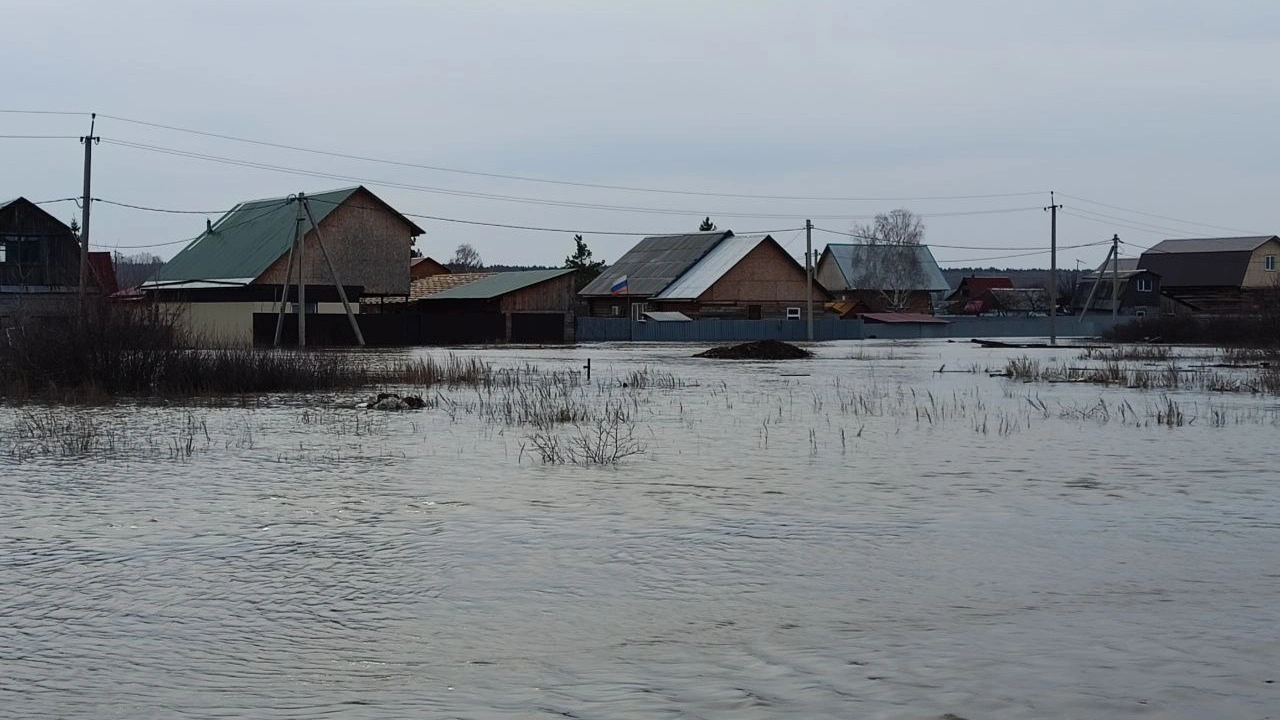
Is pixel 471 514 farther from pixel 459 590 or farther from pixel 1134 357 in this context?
pixel 1134 357

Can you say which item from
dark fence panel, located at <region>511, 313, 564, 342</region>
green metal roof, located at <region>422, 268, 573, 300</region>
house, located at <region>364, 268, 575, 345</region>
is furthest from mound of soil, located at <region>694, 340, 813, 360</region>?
green metal roof, located at <region>422, 268, 573, 300</region>

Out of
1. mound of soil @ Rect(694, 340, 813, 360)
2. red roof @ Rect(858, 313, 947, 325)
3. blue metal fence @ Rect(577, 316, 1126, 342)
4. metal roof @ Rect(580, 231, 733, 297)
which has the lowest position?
mound of soil @ Rect(694, 340, 813, 360)

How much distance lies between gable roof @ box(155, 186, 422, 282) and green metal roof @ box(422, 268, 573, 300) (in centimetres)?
393

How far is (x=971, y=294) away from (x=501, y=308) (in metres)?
73.7

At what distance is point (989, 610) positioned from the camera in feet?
23.0

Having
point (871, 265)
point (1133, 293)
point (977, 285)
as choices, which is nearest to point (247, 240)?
point (871, 265)

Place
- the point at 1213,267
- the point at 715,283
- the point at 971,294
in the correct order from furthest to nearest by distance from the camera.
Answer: the point at 971,294 < the point at 1213,267 < the point at 715,283

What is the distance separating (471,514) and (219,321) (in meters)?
48.8

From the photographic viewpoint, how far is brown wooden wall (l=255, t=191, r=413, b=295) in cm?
5862

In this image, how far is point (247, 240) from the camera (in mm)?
60094

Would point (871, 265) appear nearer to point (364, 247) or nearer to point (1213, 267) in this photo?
point (1213, 267)

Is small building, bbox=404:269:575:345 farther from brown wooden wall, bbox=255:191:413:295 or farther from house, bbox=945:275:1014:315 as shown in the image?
house, bbox=945:275:1014:315

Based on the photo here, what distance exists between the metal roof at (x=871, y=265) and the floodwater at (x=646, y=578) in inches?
3319

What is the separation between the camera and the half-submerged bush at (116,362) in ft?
76.1
